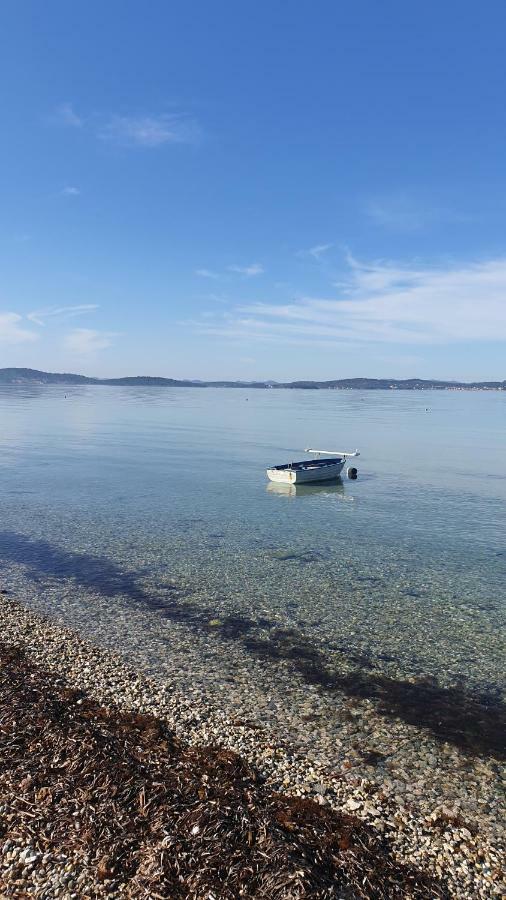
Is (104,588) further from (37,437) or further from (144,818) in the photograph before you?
(37,437)

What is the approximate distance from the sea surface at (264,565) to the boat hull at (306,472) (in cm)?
108

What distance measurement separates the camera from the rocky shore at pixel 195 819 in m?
9.15

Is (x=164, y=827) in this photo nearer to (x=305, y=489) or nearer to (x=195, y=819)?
(x=195, y=819)

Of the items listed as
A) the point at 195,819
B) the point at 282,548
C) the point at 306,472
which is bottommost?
the point at 282,548

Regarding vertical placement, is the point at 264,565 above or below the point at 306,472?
below

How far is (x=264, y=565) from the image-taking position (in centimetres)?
2830

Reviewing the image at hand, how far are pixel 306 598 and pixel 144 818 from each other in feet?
46.8

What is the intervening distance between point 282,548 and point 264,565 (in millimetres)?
3317

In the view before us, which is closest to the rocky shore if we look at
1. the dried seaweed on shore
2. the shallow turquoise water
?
the dried seaweed on shore

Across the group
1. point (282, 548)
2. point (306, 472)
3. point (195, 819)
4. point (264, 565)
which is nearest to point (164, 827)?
point (195, 819)

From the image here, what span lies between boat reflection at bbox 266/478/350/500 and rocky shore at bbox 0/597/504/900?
34.4 m

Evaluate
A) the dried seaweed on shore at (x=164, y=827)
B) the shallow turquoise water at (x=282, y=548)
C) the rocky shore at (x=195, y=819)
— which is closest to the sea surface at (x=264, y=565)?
the shallow turquoise water at (x=282, y=548)

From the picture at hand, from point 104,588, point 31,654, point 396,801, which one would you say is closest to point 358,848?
point 396,801

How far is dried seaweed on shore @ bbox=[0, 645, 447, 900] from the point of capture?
9.05 m
